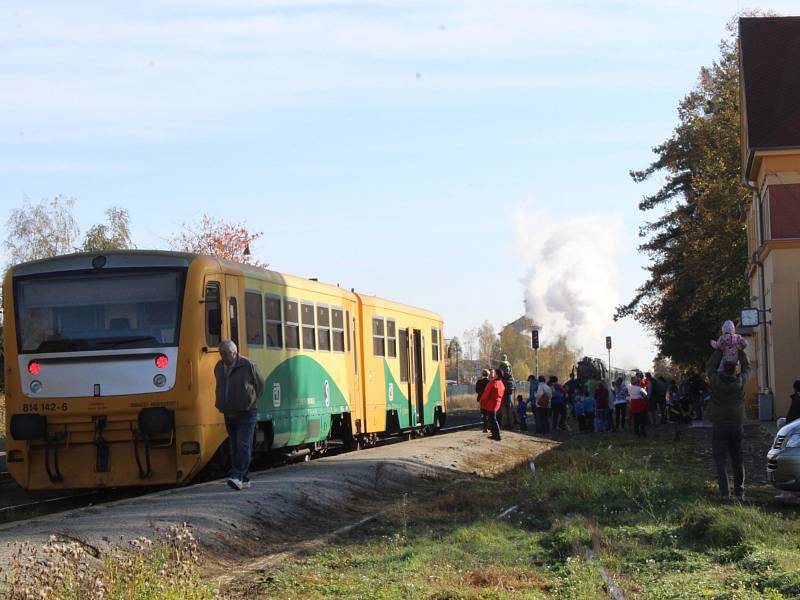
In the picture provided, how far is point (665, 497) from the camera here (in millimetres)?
14000

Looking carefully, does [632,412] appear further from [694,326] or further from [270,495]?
[694,326]

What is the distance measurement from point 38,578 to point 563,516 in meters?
6.85

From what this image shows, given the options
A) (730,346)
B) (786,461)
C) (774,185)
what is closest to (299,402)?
(730,346)

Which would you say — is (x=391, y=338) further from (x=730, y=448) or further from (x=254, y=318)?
(x=730, y=448)

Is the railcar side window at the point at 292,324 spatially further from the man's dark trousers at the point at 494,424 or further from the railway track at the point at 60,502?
the man's dark trousers at the point at 494,424

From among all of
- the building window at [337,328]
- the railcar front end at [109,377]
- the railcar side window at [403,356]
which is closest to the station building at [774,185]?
the railcar side window at [403,356]

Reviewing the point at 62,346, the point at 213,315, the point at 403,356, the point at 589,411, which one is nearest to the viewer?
the point at 62,346

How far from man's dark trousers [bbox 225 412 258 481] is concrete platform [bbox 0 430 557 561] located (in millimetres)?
271

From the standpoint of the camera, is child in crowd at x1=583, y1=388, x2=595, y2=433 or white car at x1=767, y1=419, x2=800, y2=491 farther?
child in crowd at x1=583, y1=388, x2=595, y2=433

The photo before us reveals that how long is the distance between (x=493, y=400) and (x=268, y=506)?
591 inches

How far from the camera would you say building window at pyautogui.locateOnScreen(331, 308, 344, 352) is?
2456 centimetres

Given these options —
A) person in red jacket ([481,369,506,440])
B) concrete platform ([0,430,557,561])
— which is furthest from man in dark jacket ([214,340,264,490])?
person in red jacket ([481,369,506,440])

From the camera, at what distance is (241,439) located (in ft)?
50.2

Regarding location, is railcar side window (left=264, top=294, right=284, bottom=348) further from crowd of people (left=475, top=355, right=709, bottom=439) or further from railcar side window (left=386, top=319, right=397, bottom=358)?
crowd of people (left=475, top=355, right=709, bottom=439)
